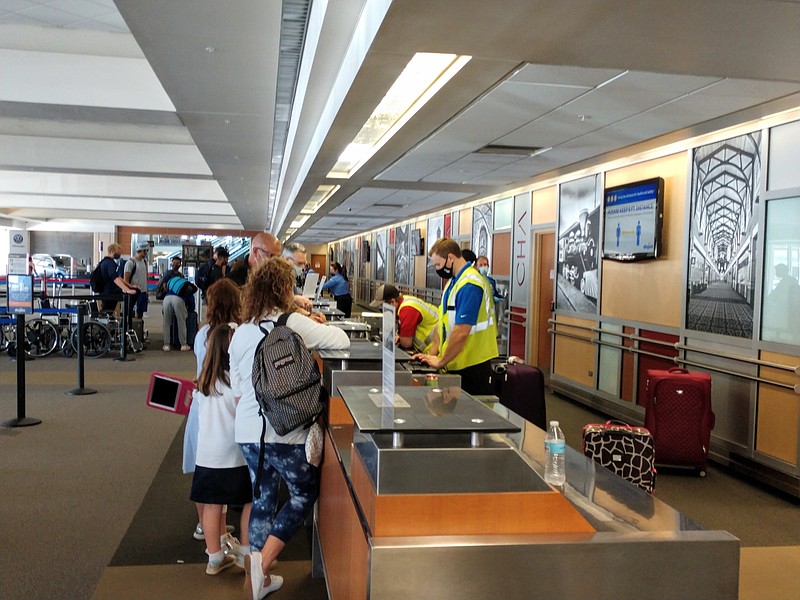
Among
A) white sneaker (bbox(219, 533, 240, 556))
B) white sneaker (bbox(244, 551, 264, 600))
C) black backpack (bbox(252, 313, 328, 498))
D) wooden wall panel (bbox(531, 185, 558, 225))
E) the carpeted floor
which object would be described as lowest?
the carpeted floor

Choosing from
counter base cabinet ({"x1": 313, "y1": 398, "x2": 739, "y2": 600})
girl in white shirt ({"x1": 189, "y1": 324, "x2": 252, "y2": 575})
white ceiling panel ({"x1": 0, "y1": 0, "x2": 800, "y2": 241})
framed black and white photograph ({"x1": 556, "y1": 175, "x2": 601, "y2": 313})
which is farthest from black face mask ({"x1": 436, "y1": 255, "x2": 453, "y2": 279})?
framed black and white photograph ({"x1": 556, "y1": 175, "x2": 601, "y2": 313})

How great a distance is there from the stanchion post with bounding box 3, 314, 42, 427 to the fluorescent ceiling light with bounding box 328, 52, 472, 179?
3501 mm

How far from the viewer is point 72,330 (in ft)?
36.7

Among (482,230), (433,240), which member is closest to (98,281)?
(482,230)

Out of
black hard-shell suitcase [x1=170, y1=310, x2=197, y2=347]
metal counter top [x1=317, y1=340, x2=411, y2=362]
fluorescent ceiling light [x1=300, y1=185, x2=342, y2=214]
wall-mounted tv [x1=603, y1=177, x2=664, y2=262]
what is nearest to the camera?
metal counter top [x1=317, y1=340, x2=411, y2=362]

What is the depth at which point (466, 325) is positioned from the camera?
13.5 ft

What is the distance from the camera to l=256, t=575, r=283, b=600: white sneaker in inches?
118

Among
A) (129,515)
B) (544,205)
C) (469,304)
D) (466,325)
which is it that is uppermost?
(544,205)

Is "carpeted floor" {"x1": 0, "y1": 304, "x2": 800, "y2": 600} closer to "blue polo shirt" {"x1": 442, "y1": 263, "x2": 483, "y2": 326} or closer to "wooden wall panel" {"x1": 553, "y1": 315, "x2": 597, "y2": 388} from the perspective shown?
"wooden wall panel" {"x1": 553, "y1": 315, "x2": 597, "y2": 388}

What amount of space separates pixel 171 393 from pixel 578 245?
541cm

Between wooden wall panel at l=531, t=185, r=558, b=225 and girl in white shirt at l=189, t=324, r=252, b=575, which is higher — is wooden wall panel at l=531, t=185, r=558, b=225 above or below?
above

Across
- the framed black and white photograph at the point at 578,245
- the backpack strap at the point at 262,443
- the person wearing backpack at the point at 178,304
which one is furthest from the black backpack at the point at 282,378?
the person wearing backpack at the point at 178,304

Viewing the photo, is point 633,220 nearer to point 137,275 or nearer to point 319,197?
point 319,197

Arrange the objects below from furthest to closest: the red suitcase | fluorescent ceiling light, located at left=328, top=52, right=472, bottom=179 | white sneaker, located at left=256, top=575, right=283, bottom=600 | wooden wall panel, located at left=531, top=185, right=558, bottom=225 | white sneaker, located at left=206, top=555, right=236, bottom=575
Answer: wooden wall panel, located at left=531, top=185, right=558, bottom=225
the red suitcase
fluorescent ceiling light, located at left=328, top=52, right=472, bottom=179
white sneaker, located at left=206, top=555, right=236, bottom=575
white sneaker, located at left=256, top=575, right=283, bottom=600
